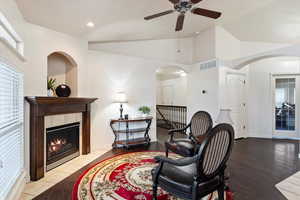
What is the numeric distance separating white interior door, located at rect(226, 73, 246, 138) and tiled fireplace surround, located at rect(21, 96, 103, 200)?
4.20 meters

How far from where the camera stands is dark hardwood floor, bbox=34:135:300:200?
7.38 feet

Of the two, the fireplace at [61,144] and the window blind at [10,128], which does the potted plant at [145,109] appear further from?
the window blind at [10,128]

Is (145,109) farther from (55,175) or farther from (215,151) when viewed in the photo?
(215,151)

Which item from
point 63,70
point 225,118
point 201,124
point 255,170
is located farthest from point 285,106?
point 63,70

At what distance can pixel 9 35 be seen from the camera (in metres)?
2.27

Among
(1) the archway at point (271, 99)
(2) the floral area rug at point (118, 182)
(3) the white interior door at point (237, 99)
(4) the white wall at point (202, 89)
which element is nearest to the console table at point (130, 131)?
(2) the floral area rug at point (118, 182)

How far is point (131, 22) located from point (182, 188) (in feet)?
11.2

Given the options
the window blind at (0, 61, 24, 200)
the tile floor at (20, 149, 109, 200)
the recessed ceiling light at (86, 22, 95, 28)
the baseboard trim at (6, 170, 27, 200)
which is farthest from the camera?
the recessed ceiling light at (86, 22, 95, 28)

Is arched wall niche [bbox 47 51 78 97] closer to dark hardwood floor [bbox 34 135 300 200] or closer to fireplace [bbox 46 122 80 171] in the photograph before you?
fireplace [bbox 46 122 80 171]

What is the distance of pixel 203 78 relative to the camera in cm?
541

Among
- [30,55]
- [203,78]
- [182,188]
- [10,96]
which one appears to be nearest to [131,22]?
[30,55]

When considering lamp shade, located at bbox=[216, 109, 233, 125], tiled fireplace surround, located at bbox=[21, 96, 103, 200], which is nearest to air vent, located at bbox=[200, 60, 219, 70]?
lamp shade, located at bbox=[216, 109, 233, 125]

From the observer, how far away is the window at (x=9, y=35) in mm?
1918

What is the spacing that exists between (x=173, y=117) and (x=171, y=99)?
5.01 feet
